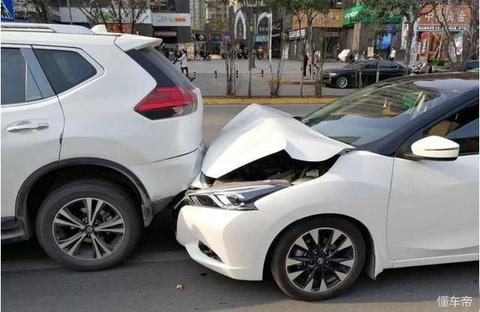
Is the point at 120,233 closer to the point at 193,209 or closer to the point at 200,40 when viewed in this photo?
the point at 193,209

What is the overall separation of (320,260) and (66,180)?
6.43 feet

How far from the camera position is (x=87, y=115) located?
326 cm

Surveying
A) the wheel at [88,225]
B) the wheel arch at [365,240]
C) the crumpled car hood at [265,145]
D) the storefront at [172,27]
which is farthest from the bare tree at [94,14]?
the storefront at [172,27]

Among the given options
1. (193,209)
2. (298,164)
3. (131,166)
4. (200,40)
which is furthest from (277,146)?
(200,40)

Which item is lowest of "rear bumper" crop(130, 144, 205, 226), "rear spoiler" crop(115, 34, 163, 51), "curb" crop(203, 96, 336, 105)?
"curb" crop(203, 96, 336, 105)

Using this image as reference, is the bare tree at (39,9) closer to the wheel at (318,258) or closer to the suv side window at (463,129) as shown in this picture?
the wheel at (318,258)

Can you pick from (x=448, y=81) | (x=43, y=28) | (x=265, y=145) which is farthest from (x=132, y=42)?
(x=448, y=81)

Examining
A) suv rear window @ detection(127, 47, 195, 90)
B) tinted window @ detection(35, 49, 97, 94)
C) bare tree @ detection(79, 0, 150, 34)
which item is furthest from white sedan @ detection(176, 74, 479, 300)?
bare tree @ detection(79, 0, 150, 34)

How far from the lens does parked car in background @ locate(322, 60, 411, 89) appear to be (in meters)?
21.8

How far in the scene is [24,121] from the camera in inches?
125

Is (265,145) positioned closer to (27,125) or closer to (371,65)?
(27,125)

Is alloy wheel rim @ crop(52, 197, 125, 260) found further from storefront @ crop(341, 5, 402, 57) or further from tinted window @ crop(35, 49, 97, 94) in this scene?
storefront @ crop(341, 5, 402, 57)

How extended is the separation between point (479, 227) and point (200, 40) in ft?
223

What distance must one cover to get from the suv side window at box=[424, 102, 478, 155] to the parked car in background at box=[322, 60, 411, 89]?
19150mm
